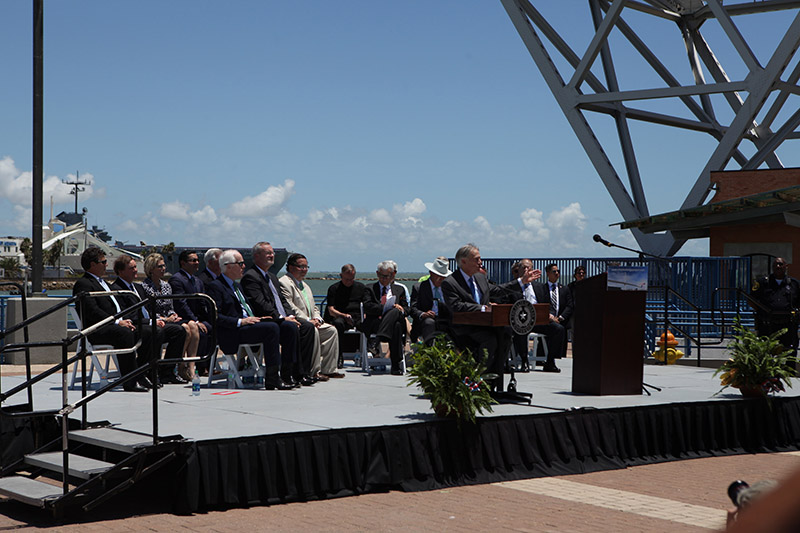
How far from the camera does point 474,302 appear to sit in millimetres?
9625

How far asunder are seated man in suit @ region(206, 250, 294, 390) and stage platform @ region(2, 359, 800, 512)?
0.37m

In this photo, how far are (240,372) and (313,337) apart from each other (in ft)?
3.13

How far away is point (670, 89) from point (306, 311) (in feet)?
80.1

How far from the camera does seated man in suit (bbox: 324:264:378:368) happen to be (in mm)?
12812

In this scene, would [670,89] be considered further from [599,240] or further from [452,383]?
[452,383]

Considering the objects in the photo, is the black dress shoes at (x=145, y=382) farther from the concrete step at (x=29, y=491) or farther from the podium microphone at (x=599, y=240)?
the podium microphone at (x=599, y=240)

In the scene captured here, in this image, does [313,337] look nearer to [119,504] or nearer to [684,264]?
[119,504]

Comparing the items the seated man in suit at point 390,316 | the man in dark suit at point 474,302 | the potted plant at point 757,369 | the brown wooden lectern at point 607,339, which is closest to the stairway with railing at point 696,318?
Answer: the seated man in suit at point 390,316

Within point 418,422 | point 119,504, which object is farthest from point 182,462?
point 418,422

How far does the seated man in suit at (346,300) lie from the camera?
42.0 ft

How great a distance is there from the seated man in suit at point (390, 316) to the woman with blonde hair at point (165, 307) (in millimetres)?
2508

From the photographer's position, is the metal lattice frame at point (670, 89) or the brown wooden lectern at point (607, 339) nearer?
the brown wooden lectern at point (607, 339)

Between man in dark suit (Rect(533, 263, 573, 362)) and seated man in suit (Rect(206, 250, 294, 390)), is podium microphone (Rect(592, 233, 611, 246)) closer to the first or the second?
man in dark suit (Rect(533, 263, 573, 362))

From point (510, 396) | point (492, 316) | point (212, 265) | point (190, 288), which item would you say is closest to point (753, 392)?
point (510, 396)
